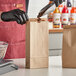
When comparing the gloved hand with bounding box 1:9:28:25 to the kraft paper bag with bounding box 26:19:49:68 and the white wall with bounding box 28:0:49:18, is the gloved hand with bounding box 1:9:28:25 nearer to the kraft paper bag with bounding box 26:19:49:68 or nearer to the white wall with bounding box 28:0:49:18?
the kraft paper bag with bounding box 26:19:49:68

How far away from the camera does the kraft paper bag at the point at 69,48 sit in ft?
3.89

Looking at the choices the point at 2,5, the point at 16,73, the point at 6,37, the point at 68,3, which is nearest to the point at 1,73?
the point at 16,73

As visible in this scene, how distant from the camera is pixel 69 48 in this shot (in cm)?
119

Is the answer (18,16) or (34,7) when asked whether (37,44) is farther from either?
(34,7)

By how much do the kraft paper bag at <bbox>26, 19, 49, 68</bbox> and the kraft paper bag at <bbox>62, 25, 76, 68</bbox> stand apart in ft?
0.34

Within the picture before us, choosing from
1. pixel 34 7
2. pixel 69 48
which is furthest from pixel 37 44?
pixel 34 7

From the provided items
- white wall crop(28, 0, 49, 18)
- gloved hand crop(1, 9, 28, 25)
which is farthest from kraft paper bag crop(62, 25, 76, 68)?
white wall crop(28, 0, 49, 18)

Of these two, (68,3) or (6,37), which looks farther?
(68,3)

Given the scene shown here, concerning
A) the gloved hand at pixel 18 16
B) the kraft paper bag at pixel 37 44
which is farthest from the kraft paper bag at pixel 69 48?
the gloved hand at pixel 18 16

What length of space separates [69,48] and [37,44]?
0.58 feet

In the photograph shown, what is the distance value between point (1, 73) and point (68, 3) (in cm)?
314

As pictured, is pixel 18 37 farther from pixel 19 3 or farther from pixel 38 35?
pixel 38 35

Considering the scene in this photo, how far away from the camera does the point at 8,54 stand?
171cm

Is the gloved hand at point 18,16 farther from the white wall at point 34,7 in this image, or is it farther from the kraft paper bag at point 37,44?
the white wall at point 34,7
